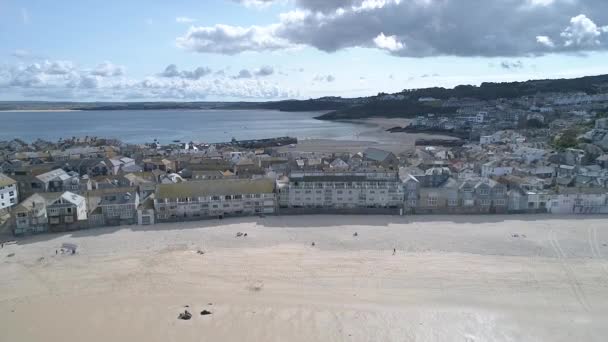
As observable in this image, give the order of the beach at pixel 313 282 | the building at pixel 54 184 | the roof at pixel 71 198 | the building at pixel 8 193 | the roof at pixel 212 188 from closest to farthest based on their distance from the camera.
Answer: the beach at pixel 313 282 < the roof at pixel 71 198 < the roof at pixel 212 188 < the building at pixel 8 193 < the building at pixel 54 184

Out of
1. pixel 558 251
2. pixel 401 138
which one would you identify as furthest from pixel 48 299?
pixel 401 138

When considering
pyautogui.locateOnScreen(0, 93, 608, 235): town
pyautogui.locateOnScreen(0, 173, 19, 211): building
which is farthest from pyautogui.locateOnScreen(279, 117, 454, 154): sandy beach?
pyautogui.locateOnScreen(0, 173, 19, 211): building

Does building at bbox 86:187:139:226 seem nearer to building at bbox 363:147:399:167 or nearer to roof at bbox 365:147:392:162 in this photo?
building at bbox 363:147:399:167

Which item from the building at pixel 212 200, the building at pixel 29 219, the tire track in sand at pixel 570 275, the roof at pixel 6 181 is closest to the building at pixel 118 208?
the building at pixel 212 200

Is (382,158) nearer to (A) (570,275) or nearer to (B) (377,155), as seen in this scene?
(B) (377,155)

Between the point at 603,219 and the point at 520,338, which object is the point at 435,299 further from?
the point at 603,219

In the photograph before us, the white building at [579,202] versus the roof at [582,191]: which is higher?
the roof at [582,191]

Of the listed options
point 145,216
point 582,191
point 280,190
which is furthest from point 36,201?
point 582,191

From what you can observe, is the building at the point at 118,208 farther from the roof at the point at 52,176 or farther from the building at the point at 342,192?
the building at the point at 342,192
